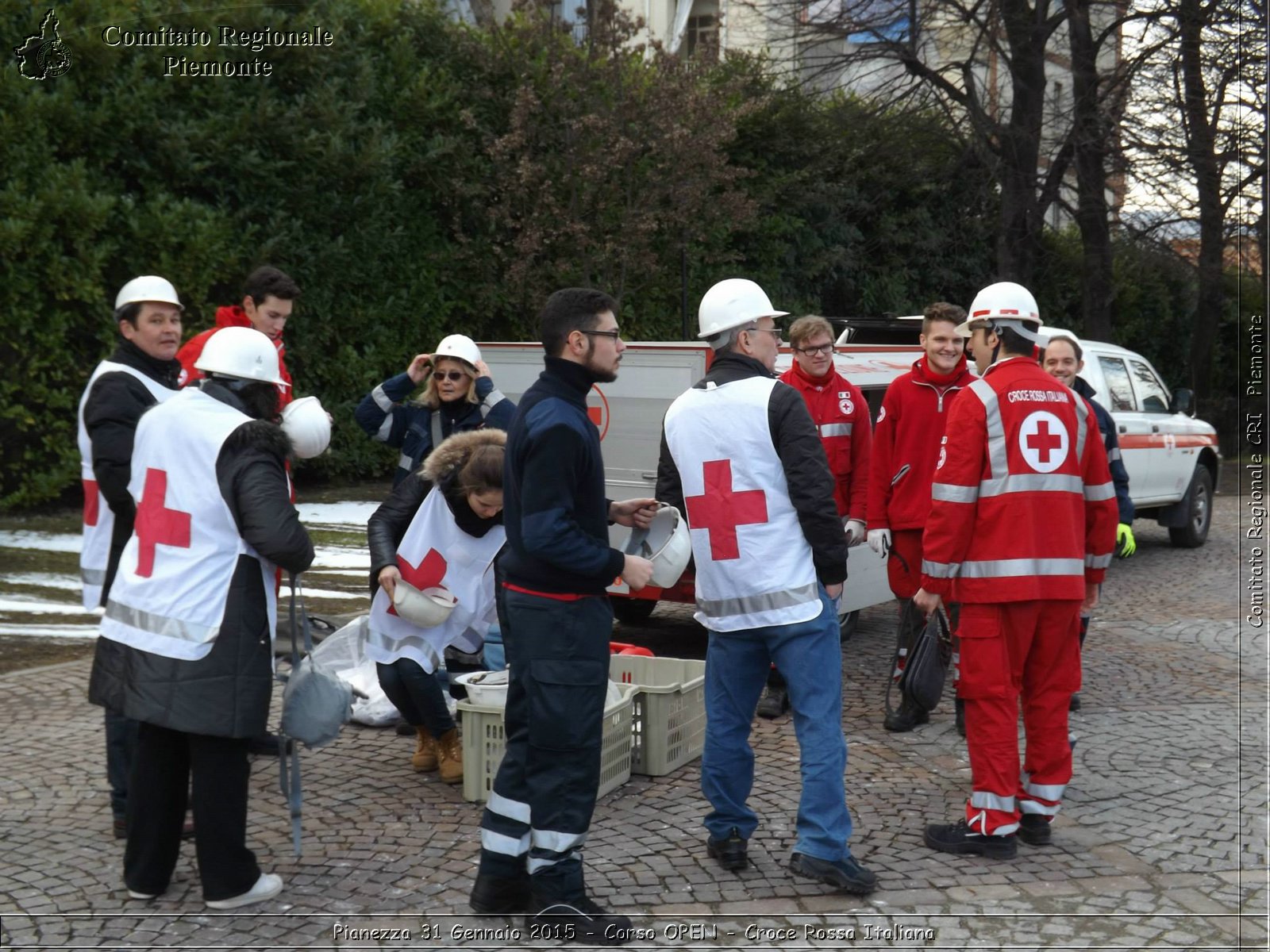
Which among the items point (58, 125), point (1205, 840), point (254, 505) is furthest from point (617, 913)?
point (58, 125)

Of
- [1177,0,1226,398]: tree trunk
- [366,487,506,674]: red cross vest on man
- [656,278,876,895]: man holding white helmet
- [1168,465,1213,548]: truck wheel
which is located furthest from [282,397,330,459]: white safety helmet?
[1177,0,1226,398]: tree trunk

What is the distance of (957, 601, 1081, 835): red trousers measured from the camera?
4801mm

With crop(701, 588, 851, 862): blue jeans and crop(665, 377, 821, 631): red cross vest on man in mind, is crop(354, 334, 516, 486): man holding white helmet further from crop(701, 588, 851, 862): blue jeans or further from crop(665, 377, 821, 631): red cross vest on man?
crop(701, 588, 851, 862): blue jeans

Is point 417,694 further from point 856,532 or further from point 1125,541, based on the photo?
point 1125,541

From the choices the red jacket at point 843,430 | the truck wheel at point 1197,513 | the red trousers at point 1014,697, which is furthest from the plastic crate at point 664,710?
the truck wheel at point 1197,513

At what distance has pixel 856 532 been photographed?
6.51 metres

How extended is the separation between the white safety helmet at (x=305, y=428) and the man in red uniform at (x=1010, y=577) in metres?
2.28

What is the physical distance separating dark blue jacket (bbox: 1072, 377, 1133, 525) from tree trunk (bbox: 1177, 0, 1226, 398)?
1403cm

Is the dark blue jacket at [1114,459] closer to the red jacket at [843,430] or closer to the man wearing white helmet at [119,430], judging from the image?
the red jacket at [843,430]

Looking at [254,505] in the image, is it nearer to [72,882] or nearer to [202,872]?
[202,872]

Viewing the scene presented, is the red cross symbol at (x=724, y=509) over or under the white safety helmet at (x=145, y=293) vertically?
under

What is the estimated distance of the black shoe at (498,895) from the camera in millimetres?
4211

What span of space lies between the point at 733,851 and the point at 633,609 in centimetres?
421

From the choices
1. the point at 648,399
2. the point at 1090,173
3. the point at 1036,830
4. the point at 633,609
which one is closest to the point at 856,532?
the point at 648,399
